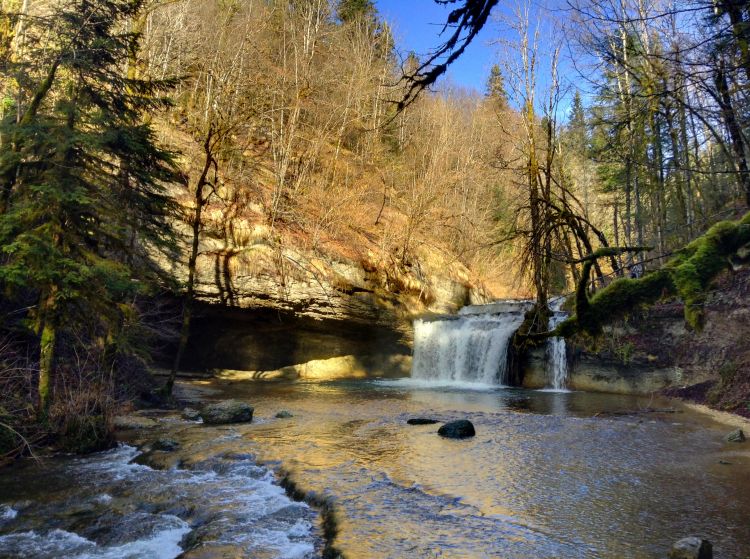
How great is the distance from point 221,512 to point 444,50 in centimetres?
547

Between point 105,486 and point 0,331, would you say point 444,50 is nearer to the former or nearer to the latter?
point 105,486

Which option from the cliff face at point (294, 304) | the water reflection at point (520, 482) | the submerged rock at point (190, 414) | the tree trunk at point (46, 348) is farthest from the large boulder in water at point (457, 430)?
the cliff face at point (294, 304)

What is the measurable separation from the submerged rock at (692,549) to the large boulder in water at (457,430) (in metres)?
5.26

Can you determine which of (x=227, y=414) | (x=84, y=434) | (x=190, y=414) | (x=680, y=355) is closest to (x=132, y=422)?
(x=190, y=414)

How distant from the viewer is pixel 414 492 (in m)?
6.39

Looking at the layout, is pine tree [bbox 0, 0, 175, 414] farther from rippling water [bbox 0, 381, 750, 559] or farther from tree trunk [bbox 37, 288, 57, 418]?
A: rippling water [bbox 0, 381, 750, 559]

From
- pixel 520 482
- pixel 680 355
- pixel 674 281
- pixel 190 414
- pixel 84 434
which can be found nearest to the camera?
pixel 674 281

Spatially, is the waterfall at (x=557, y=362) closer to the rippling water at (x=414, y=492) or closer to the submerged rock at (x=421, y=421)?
the rippling water at (x=414, y=492)

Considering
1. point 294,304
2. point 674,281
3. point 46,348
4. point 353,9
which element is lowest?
point 46,348

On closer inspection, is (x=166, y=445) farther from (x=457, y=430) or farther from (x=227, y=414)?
(x=457, y=430)

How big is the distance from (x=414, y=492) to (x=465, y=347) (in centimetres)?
1500

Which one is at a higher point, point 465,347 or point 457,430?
point 465,347

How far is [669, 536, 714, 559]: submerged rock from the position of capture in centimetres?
423

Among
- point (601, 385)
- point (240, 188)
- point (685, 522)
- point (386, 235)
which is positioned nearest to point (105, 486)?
point (685, 522)
